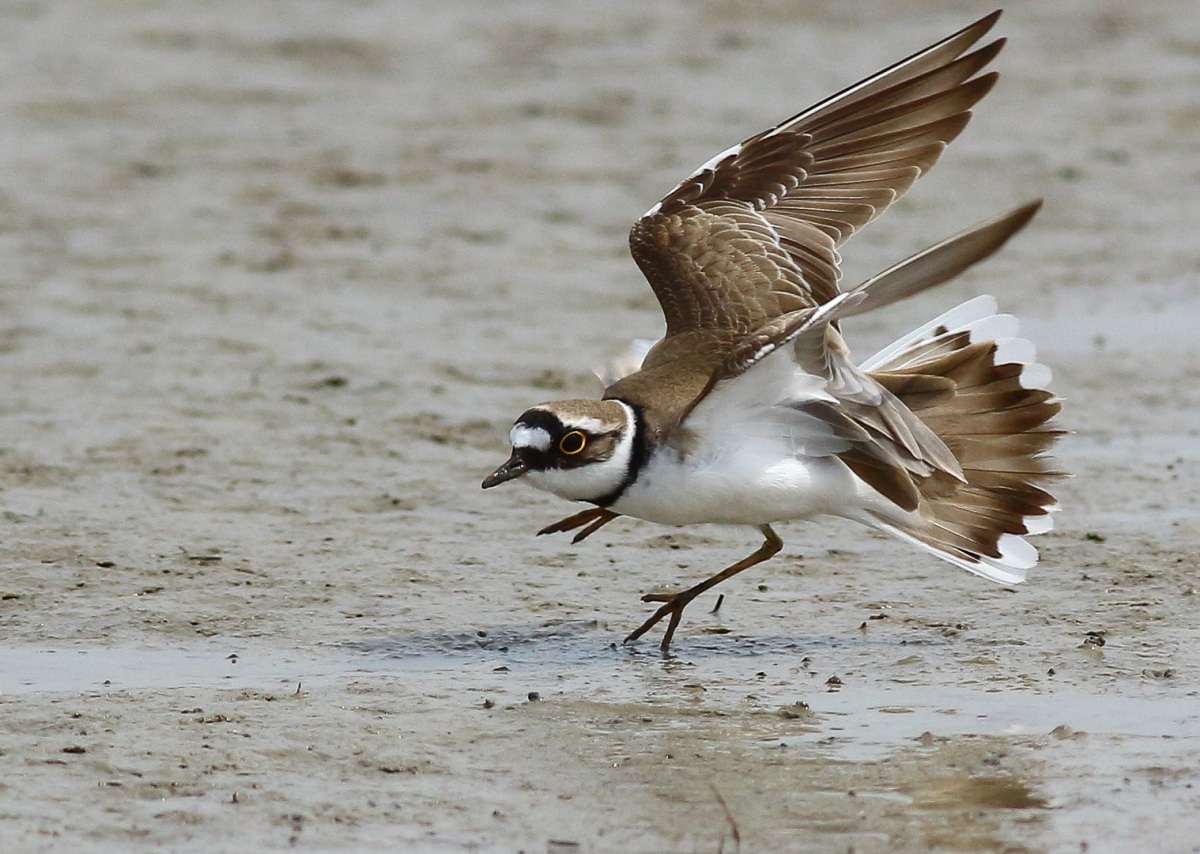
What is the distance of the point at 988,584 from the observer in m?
7.50

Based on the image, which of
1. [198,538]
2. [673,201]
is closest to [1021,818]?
[673,201]

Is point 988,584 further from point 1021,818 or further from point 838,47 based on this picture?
point 838,47

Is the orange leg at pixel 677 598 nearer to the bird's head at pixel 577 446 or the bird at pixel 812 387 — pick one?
the bird at pixel 812 387

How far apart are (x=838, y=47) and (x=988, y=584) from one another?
8.82m

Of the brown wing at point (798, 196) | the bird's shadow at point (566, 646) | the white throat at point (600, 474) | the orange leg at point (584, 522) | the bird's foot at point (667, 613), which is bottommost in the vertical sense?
the bird's shadow at point (566, 646)

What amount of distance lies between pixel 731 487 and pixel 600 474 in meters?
0.43

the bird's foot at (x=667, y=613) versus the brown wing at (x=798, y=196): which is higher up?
the brown wing at (x=798, y=196)

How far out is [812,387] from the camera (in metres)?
6.67

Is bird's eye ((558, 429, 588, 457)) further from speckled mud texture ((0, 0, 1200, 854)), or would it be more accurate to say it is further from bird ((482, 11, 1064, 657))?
speckled mud texture ((0, 0, 1200, 854))

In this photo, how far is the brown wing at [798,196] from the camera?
732 centimetres

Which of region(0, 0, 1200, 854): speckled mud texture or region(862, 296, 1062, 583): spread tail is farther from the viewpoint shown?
region(862, 296, 1062, 583): spread tail

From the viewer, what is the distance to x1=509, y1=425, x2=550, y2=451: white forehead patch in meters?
6.67

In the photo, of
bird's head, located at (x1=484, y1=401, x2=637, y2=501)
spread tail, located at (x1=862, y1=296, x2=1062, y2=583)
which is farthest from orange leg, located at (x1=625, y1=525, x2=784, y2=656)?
spread tail, located at (x1=862, y1=296, x2=1062, y2=583)

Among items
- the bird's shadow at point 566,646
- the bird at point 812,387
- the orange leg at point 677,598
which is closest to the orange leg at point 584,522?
the bird at point 812,387
